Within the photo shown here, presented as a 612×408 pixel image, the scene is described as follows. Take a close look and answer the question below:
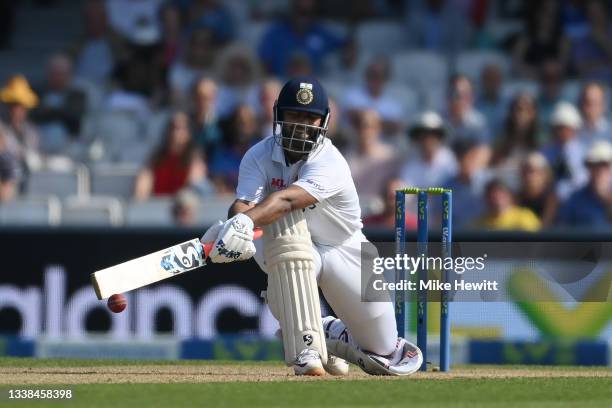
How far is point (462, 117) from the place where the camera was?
1183 centimetres

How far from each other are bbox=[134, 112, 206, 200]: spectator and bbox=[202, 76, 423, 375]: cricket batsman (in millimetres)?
4305

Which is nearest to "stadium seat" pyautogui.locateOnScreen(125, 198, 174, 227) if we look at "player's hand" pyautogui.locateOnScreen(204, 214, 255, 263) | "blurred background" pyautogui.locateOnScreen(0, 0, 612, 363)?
"blurred background" pyautogui.locateOnScreen(0, 0, 612, 363)

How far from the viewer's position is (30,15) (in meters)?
14.7

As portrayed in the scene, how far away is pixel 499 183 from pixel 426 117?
102 centimetres

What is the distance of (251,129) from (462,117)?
1.75 m

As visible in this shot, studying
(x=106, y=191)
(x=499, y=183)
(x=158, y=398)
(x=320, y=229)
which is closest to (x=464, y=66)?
(x=499, y=183)

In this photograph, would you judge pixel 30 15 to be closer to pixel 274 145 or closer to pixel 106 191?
pixel 106 191

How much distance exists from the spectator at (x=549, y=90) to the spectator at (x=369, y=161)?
1.49 m

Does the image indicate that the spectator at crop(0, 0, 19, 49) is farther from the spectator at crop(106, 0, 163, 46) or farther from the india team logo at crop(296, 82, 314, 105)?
the india team logo at crop(296, 82, 314, 105)

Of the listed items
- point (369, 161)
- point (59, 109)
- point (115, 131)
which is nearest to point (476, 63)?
point (369, 161)

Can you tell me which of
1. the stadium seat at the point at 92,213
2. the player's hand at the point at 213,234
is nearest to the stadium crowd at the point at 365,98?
the stadium seat at the point at 92,213

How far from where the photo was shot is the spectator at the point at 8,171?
11484 mm

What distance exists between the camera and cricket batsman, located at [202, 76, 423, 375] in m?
6.76

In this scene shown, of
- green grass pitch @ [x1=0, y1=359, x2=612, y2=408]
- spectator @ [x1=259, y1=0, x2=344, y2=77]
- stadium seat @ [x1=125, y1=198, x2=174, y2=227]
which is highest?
spectator @ [x1=259, y1=0, x2=344, y2=77]
